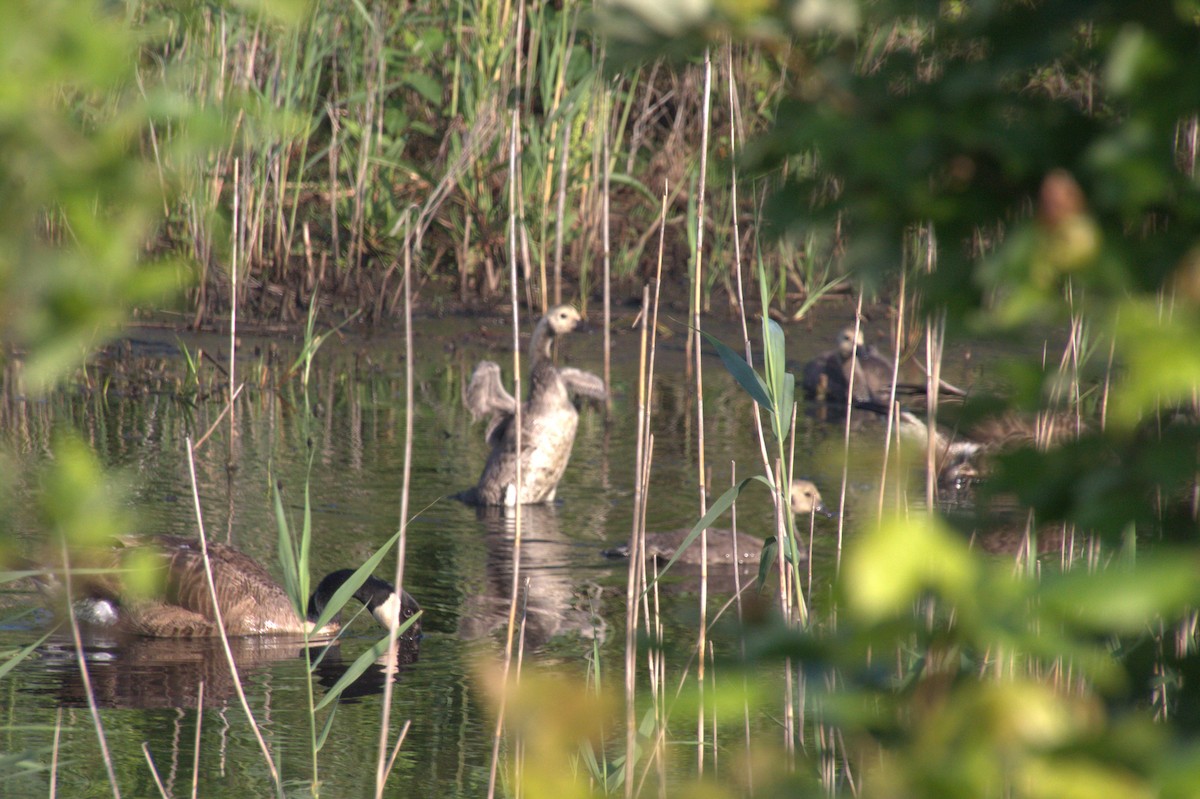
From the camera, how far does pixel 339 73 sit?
12.0m

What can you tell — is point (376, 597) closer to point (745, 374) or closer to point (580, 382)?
point (745, 374)

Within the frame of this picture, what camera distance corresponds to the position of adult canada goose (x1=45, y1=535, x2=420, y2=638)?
5414 millimetres

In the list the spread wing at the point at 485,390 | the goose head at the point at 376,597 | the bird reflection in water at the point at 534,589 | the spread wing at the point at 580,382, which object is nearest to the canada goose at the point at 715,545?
the bird reflection in water at the point at 534,589

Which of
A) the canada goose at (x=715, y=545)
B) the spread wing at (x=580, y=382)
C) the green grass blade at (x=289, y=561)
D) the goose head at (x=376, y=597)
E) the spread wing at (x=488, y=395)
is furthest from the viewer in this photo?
Result: the spread wing at (x=580, y=382)

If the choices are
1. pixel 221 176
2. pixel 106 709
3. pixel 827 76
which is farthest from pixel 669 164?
pixel 827 76

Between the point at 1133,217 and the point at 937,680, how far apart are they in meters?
0.33

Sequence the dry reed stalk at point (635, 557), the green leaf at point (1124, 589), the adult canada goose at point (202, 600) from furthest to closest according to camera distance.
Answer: the adult canada goose at point (202, 600)
the dry reed stalk at point (635, 557)
the green leaf at point (1124, 589)

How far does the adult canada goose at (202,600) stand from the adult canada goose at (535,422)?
1526 millimetres

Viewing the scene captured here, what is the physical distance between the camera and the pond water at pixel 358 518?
407 centimetres

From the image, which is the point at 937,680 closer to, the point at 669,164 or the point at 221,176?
the point at 221,176

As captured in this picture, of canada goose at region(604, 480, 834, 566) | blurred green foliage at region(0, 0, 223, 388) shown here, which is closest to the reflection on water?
canada goose at region(604, 480, 834, 566)

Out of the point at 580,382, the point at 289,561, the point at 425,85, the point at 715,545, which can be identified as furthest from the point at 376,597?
the point at 425,85

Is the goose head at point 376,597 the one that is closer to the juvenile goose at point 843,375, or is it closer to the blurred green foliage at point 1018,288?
the blurred green foliage at point 1018,288

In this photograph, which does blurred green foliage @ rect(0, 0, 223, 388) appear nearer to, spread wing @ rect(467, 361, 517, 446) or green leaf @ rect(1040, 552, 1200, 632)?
green leaf @ rect(1040, 552, 1200, 632)
